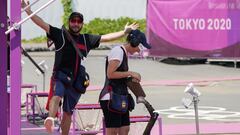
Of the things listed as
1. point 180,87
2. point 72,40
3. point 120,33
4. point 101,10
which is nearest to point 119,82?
point 120,33

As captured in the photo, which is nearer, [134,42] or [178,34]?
[134,42]

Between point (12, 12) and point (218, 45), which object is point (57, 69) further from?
point (218, 45)

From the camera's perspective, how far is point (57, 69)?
6996 mm

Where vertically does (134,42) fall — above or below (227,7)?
below

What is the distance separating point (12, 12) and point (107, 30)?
33.6 meters

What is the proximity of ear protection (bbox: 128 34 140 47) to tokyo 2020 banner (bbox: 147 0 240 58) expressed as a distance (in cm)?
984

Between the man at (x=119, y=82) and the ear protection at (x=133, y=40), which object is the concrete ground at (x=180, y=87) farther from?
the ear protection at (x=133, y=40)

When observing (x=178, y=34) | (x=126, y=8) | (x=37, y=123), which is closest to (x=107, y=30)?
(x=126, y=8)

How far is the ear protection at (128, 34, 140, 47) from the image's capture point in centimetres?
625

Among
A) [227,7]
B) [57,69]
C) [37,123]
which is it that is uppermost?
[227,7]

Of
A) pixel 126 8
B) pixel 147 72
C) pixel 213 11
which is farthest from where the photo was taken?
pixel 126 8

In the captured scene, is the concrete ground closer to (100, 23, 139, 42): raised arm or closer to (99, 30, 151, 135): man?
(100, 23, 139, 42): raised arm

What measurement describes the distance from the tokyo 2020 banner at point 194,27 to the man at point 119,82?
9745 mm

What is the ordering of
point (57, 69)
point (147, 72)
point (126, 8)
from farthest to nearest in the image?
point (126, 8) → point (147, 72) → point (57, 69)
